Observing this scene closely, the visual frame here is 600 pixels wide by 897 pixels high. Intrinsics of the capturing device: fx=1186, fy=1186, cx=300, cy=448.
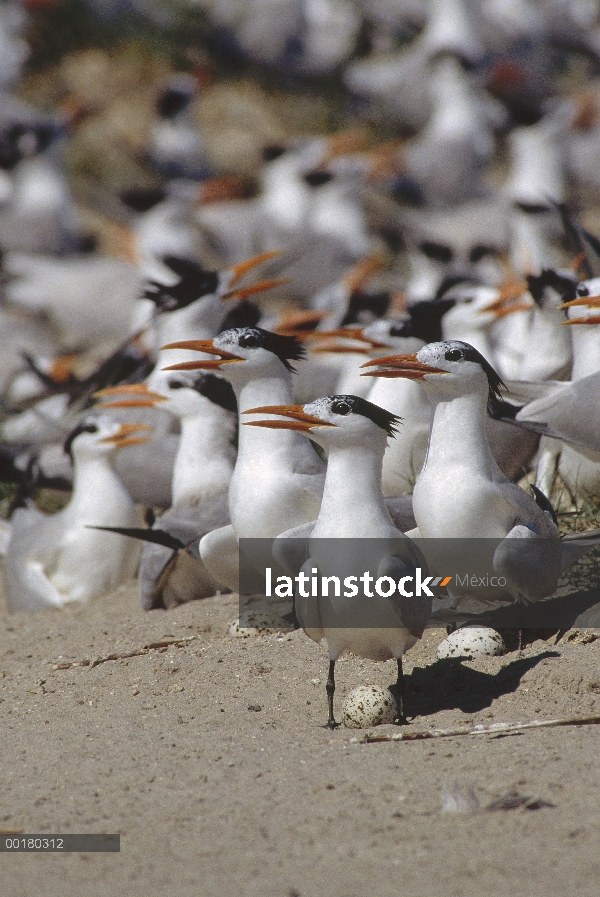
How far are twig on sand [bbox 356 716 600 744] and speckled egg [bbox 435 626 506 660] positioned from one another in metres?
0.54

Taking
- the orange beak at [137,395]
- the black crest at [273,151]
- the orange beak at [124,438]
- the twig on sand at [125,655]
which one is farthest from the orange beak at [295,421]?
the black crest at [273,151]

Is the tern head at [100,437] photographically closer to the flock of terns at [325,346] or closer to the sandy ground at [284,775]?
the flock of terns at [325,346]

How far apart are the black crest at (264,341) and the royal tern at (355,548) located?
78 cm

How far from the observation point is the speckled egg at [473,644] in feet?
11.0

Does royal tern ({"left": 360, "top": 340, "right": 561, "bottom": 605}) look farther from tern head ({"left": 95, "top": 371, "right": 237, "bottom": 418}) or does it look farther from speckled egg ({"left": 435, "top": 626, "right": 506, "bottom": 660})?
tern head ({"left": 95, "top": 371, "right": 237, "bottom": 418})

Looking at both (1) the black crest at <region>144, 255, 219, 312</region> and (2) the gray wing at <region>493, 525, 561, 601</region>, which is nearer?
(2) the gray wing at <region>493, 525, 561, 601</region>

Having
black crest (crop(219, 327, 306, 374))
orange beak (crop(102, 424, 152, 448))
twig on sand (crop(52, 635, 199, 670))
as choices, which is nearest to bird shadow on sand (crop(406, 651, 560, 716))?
twig on sand (crop(52, 635, 199, 670))

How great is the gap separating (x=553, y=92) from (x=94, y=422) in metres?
10.4

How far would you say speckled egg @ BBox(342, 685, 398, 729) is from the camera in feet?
9.72

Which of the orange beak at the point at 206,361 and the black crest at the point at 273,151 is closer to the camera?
the orange beak at the point at 206,361

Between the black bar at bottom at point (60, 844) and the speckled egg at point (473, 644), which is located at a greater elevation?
the black bar at bottom at point (60, 844)

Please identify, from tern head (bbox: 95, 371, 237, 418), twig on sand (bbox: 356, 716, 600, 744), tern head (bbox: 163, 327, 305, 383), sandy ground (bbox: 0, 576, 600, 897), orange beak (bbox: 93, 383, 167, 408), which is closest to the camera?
sandy ground (bbox: 0, 576, 600, 897)

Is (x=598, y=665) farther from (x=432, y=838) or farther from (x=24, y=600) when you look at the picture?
(x=24, y=600)

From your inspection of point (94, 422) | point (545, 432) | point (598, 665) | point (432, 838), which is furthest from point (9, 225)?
point (432, 838)
